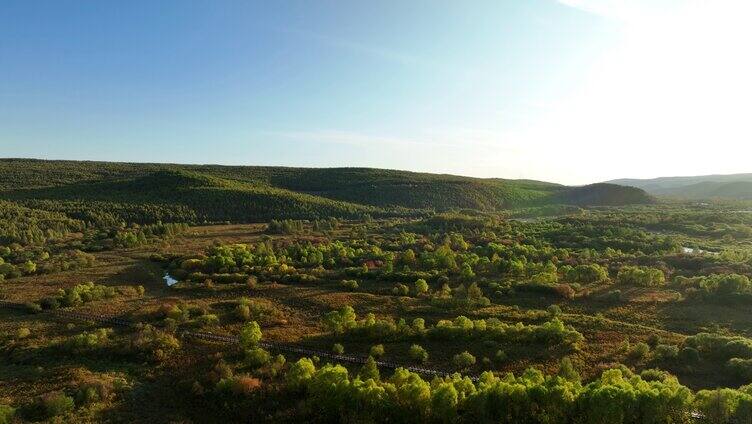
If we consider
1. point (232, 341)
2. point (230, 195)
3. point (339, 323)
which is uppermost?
point (230, 195)

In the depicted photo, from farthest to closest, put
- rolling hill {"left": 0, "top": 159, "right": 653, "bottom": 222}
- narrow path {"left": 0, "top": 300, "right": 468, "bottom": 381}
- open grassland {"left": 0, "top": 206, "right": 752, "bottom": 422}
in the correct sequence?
rolling hill {"left": 0, "top": 159, "right": 653, "bottom": 222}
narrow path {"left": 0, "top": 300, "right": 468, "bottom": 381}
open grassland {"left": 0, "top": 206, "right": 752, "bottom": 422}

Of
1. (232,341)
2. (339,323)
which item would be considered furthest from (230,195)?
(339,323)

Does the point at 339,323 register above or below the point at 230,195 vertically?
below

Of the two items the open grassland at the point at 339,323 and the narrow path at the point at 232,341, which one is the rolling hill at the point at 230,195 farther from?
the narrow path at the point at 232,341

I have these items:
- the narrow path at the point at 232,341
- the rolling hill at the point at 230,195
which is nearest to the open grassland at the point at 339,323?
the narrow path at the point at 232,341

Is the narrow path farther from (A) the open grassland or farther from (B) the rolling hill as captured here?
(B) the rolling hill

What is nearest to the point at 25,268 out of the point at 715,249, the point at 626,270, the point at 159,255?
the point at 159,255

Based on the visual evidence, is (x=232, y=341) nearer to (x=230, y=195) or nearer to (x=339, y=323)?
(x=339, y=323)

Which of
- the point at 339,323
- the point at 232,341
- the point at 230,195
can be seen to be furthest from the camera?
the point at 230,195

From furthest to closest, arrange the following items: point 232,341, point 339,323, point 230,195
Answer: point 230,195, point 339,323, point 232,341

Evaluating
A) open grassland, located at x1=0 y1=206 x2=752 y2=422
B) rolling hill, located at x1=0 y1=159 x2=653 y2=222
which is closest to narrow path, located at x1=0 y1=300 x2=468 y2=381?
open grassland, located at x1=0 y1=206 x2=752 y2=422

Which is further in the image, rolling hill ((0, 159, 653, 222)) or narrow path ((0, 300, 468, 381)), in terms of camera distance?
rolling hill ((0, 159, 653, 222))
